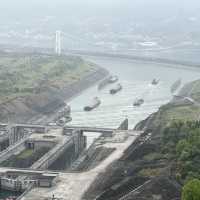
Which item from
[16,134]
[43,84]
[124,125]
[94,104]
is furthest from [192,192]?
[43,84]

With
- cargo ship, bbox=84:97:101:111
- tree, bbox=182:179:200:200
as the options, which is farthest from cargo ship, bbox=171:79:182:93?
tree, bbox=182:179:200:200

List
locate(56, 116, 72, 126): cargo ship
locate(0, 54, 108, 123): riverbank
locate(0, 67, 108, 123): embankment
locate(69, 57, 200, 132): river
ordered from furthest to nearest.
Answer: locate(69, 57, 200, 132): river → locate(0, 54, 108, 123): riverbank → locate(0, 67, 108, 123): embankment → locate(56, 116, 72, 126): cargo ship

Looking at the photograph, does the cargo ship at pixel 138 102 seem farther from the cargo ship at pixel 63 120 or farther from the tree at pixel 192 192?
the tree at pixel 192 192

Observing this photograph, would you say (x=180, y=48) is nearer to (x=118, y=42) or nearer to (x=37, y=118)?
(x=118, y=42)

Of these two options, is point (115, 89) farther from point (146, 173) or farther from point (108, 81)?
point (146, 173)

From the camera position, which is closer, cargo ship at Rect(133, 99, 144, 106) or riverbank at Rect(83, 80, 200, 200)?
riverbank at Rect(83, 80, 200, 200)

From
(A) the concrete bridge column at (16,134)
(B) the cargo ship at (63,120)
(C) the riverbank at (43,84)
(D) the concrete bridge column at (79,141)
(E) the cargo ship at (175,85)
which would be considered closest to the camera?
(D) the concrete bridge column at (79,141)

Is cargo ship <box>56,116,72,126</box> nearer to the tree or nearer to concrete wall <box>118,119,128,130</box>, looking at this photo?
concrete wall <box>118,119,128,130</box>

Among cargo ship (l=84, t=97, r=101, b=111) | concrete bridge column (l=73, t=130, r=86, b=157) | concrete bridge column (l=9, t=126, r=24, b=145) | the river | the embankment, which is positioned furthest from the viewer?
cargo ship (l=84, t=97, r=101, b=111)

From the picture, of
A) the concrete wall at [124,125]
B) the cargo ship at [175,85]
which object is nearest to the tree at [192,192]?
the concrete wall at [124,125]
